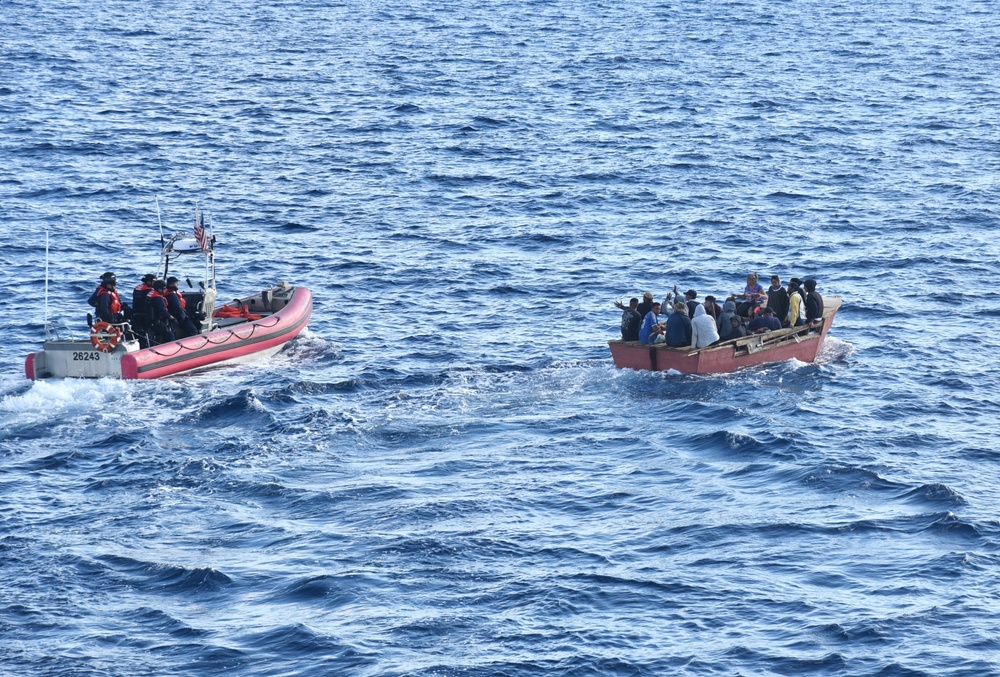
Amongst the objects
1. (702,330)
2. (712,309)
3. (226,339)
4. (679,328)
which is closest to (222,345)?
(226,339)

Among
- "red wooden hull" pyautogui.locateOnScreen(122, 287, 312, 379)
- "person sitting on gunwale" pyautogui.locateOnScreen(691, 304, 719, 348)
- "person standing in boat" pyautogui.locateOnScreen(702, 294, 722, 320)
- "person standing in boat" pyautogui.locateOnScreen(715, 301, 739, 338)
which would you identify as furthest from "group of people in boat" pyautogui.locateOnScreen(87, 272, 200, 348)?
"person standing in boat" pyautogui.locateOnScreen(715, 301, 739, 338)

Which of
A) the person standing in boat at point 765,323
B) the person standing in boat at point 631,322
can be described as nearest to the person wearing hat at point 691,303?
the person standing in boat at point 631,322

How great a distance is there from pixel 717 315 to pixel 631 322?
1.86 m

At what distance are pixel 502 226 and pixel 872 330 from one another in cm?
1141

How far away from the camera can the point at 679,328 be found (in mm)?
26719

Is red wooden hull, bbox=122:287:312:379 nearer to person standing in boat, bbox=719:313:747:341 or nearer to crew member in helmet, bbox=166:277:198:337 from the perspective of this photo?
crew member in helmet, bbox=166:277:198:337

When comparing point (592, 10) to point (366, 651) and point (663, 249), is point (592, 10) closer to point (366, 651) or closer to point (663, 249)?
point (663, 249)

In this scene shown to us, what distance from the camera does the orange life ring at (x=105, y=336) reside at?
86.8 feet

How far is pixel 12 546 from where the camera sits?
19734 millimetres

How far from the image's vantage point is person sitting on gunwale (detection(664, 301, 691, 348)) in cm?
2662

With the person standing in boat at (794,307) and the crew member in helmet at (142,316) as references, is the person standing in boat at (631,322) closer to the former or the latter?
the person standing in boat at (794,307)

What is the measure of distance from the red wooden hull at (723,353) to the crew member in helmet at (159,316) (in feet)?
26.9

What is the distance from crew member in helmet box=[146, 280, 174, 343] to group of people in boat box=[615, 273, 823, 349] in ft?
27.3

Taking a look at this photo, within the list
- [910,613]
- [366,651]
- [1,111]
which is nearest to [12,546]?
[366,651]
